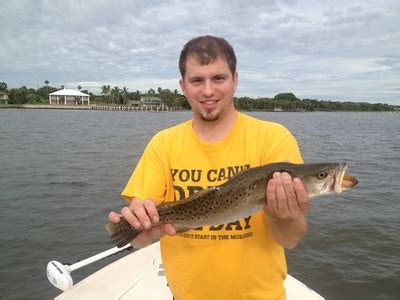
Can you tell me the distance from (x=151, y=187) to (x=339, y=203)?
14163 millimetres

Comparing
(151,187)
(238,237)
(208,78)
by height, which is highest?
(208,78)

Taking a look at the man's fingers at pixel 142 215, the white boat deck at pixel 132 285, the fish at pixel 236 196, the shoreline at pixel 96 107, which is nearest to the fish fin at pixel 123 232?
the fish at pixel 236 196

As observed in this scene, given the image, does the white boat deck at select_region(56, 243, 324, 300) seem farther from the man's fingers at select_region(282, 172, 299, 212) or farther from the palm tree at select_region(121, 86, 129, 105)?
the palm tree at select_region(121, 86, 129, 105)

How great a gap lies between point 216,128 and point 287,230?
1090mm

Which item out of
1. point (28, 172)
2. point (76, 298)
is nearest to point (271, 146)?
point (76, 298)

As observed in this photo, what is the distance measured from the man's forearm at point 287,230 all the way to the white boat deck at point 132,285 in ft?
8.80

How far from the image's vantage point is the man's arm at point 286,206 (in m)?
2.92

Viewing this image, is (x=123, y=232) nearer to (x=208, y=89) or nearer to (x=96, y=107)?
(x=208, y=89)

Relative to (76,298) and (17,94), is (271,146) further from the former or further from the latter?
(17,94)

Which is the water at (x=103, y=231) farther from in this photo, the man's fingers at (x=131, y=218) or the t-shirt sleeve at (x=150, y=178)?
the man's fingers at (x=131, y=218)

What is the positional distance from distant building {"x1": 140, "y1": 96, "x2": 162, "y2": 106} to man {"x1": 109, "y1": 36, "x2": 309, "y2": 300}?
177533 mm

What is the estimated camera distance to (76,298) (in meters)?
5.42

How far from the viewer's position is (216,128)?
3.45 metres

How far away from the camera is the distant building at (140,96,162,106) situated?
179m
